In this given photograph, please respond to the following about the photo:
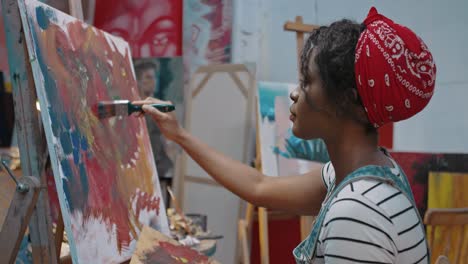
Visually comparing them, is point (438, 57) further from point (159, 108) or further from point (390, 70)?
point (390, 70)

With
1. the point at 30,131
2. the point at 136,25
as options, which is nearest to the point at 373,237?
the point at 30,131

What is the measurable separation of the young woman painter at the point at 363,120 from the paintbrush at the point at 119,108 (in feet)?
1.96

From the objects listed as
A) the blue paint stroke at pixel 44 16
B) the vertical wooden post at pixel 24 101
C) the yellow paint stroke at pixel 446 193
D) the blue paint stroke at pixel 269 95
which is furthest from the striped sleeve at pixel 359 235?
the blue paint stroke at pixel 269 95

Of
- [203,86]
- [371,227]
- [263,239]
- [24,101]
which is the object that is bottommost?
[263,239]

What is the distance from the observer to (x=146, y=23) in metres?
3.84

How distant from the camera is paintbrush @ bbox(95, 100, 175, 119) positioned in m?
1.60

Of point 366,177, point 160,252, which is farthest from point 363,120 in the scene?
point 160,252

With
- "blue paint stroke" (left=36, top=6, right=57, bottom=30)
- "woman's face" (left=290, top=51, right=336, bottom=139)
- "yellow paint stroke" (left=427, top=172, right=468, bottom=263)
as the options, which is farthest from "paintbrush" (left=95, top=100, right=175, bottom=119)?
"yellow paint stroke" (left=427, top=172, right=468, bottom=263)

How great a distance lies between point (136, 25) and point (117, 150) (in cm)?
242

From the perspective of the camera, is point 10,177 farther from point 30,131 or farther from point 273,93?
point 273,93

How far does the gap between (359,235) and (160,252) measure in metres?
0.73

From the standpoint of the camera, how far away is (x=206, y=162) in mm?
1588

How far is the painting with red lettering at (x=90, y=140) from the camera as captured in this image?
1.30 meters

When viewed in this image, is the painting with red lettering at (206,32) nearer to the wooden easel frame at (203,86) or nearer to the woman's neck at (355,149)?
the wooden easel frame at (203,86)
